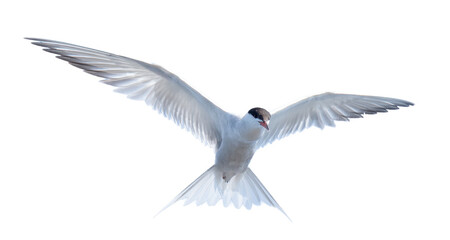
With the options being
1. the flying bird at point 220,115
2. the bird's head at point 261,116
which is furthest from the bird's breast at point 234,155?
the bird's head at point 261,116

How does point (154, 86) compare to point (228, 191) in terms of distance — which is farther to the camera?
point (228, 191)

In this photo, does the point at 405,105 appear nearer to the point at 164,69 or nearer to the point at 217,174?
the point at 217,174

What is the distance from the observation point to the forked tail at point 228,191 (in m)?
5.56

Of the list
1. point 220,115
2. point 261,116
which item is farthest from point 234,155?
point 261,116

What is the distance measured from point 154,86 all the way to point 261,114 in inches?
35.9

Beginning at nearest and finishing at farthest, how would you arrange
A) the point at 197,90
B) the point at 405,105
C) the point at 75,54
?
1. the point at 75,54
2. the point at 197,90
3. the point at 405,105

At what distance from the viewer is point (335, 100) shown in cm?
557

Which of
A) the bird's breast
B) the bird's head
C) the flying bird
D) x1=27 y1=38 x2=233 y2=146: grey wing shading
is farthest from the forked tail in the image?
the bird's head

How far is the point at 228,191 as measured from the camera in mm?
5734

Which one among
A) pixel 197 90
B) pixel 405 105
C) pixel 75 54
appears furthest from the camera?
pixel 405 105

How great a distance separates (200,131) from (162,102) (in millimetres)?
480

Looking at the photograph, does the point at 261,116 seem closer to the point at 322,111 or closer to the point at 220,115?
the point at 220,115

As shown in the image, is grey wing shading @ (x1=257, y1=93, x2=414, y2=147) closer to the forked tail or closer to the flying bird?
the flying bird

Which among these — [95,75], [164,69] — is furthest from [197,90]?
[95,75]
